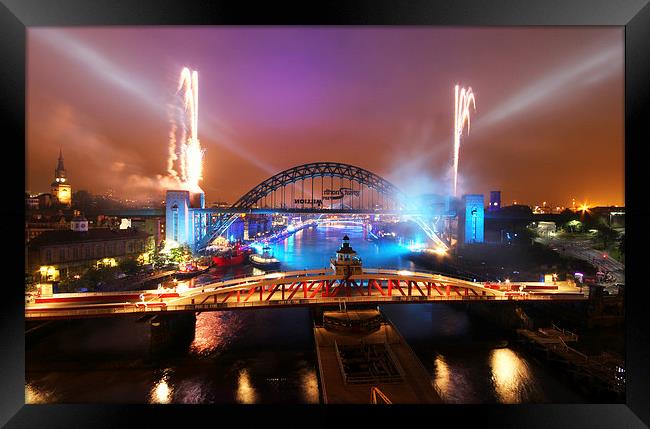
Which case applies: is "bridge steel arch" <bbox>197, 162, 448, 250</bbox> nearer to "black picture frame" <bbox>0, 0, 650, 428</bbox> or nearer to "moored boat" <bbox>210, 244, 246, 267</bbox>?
"moored boat" <bbox>210, 244, 246, 267</bbox>

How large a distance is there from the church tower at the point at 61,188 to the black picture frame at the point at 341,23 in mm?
23149

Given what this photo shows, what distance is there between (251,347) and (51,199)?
19.1m

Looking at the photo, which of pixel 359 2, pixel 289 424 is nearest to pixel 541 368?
pixel 289 424

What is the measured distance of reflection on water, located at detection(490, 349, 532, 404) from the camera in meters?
6.39

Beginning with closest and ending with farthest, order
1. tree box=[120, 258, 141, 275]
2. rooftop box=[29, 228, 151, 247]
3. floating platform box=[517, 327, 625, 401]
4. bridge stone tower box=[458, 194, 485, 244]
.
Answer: floating platform box=[517, 327, 625, 401], rooftop box=[29, 228, 151, 247], tree box=[120, 258, 141, 275], bridge stone tower box=[458, 194, 485, 244]

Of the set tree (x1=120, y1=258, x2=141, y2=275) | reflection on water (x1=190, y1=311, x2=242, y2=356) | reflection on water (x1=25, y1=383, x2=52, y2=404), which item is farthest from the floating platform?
tree (x1=120, y1=258, x2=141, y2=275)

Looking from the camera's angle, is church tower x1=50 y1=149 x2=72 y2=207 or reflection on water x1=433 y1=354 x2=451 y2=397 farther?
church tower x1=50 y1=149 x2=72 y2=207

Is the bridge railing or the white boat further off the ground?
the bridge railing

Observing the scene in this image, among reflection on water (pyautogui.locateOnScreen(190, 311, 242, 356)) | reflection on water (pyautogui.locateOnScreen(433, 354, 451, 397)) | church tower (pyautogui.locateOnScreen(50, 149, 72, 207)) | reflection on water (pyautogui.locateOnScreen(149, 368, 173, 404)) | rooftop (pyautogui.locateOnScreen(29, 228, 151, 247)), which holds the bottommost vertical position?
reflection on water (pyautogui.locateOnScreen(433, 354, 451, 397))

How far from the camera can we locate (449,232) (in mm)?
20938

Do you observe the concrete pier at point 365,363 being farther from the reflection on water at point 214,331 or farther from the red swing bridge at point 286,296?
the reflection on water at point 214,331

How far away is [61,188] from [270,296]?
2091 cm

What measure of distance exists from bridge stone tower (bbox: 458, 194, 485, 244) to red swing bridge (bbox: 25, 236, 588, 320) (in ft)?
28.3
